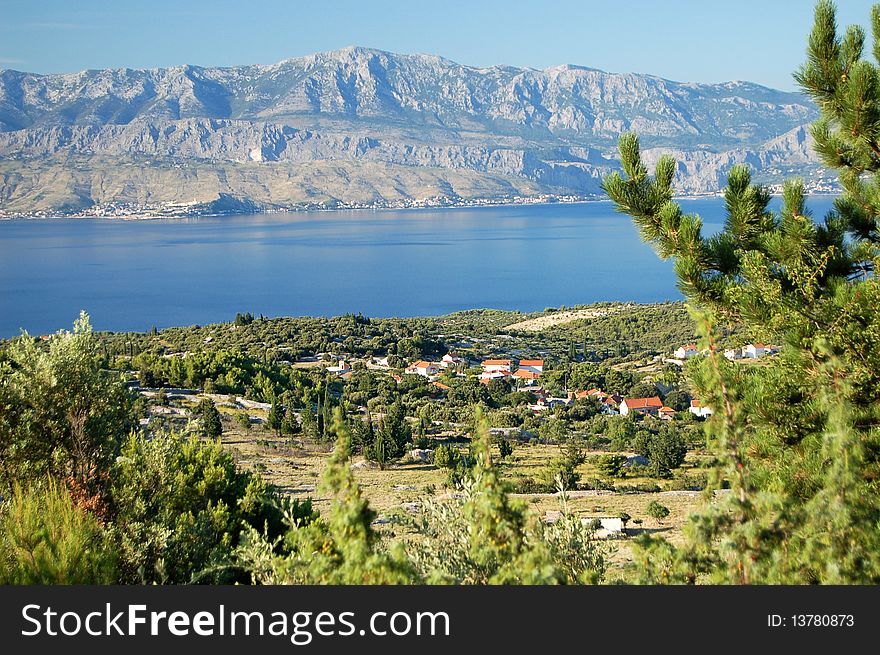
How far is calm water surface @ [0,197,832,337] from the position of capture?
74188 mm

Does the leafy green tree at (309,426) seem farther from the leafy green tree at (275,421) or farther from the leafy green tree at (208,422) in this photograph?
the leafy green tree at (208,422)

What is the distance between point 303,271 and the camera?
98.5 metres

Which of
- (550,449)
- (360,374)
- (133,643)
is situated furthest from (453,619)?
(360,374)

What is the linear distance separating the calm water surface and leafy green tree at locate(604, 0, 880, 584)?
47665 mm

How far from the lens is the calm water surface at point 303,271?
243 feet

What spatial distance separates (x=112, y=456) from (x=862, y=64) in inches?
274

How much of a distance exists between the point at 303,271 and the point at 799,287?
95053mm

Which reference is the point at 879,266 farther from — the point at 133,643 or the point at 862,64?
the point at 133,643

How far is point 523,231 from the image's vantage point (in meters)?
152

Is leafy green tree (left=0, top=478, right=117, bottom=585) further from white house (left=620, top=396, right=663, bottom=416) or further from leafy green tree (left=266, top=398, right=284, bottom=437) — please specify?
white house (left=620, top=396, right=663, bottom=416)

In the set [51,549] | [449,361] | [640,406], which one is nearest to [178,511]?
[51,549]

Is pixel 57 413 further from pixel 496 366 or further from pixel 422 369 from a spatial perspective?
pixel 496 366

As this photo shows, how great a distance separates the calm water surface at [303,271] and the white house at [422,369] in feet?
67.1

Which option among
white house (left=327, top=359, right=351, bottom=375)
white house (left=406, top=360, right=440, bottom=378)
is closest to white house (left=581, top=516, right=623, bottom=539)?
white house (left=327, top=359, right=351, bottom=375)
